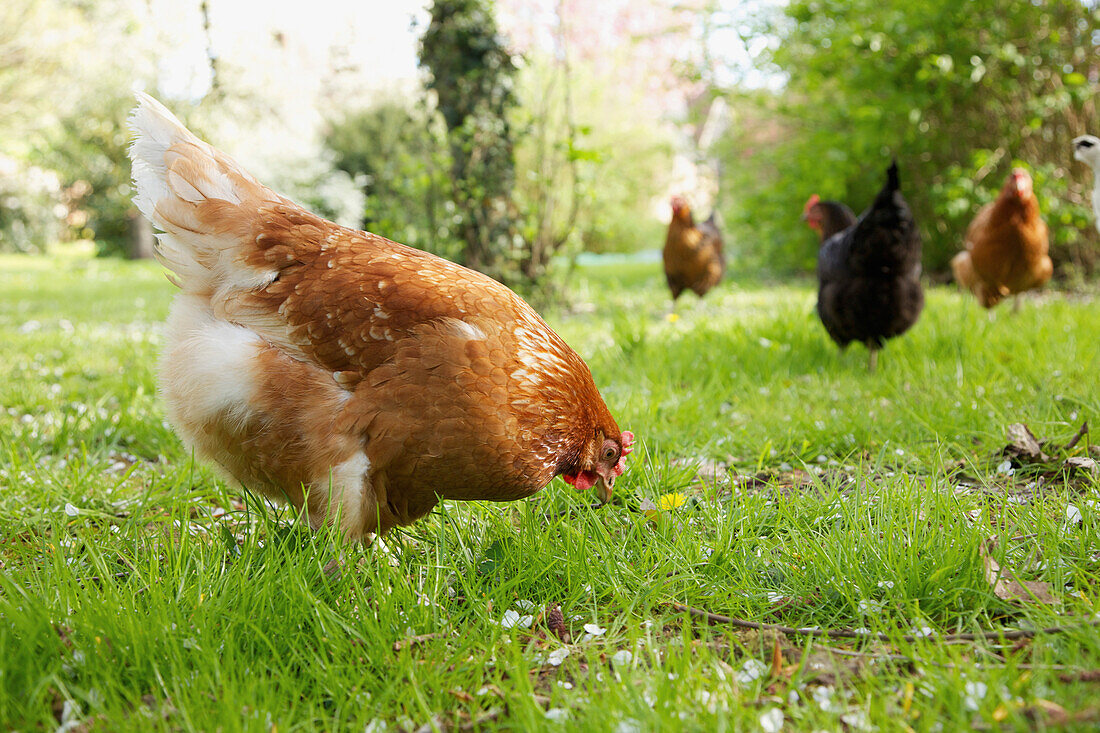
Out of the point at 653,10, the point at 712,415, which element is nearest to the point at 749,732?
the point at 712,415

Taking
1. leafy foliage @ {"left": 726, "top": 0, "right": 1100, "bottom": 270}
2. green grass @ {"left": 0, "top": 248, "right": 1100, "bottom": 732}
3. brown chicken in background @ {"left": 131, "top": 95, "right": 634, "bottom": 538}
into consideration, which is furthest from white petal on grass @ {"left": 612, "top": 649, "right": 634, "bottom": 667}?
leafy foliage @ {"left": 726, "top": 0, "right": 1100, "bottom": 270}

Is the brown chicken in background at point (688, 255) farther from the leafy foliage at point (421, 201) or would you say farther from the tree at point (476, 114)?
the leafy foliage at point (421, 201)

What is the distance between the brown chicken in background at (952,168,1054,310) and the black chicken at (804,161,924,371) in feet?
6.18

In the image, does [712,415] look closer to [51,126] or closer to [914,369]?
[914,369]

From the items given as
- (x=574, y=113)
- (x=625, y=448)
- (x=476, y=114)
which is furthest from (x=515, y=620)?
(x=574, y=113)

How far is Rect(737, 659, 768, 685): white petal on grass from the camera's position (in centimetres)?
157

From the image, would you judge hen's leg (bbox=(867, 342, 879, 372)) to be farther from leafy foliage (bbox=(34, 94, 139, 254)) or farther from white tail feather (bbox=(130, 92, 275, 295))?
leafy foliage (bbox=(34, 94, 139, 254))

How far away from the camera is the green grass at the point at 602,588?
1.46m

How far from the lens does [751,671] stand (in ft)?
5.22

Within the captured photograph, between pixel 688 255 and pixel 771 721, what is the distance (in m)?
6.31

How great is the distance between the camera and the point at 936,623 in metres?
1.75

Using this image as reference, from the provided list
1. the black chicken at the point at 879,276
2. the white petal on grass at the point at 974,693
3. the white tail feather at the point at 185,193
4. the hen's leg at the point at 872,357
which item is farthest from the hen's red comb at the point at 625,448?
the hen's leg at the point at 872,357

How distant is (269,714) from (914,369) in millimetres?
3844

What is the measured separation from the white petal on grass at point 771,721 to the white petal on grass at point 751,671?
0.40ft
